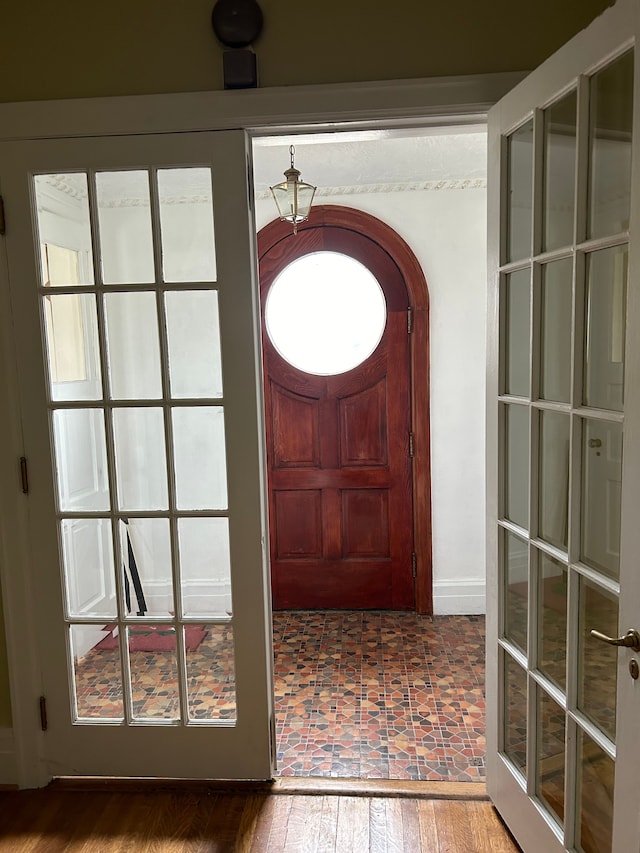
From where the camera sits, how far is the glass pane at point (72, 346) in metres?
2.10

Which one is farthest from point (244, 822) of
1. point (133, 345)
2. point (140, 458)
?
point (133, 345)

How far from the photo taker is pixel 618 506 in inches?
55.2

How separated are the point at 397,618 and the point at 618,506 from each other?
2630 millimetres

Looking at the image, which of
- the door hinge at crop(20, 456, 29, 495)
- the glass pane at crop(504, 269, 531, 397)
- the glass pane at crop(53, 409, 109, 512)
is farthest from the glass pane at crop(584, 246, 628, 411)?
the door hinge at crop(20, 456, 29, 495)

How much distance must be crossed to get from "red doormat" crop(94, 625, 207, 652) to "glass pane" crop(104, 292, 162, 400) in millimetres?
815

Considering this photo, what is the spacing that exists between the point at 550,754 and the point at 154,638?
132 centimetres

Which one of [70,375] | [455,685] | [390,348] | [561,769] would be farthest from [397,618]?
[70,375]

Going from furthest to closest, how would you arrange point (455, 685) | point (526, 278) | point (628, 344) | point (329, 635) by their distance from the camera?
Answer: point (329, 635) < point (455, 685) < point (526, 278) < point (628, 344)

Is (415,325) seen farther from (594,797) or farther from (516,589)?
(594,797)

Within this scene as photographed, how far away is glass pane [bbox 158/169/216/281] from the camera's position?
2021mm

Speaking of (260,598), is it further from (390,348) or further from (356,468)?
(390,348)

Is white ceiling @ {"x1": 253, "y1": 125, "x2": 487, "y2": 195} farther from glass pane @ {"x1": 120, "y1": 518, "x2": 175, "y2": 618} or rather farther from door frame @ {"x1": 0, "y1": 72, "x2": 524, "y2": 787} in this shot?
glass pane @ {"x1": 120, "y1": 518, "x2": 175, "y2": 618}

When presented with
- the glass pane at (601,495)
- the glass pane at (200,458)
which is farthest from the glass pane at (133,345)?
the glass pane at (601,495)

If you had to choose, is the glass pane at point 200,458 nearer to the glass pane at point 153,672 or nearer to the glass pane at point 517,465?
the glass pane at point 153,672
